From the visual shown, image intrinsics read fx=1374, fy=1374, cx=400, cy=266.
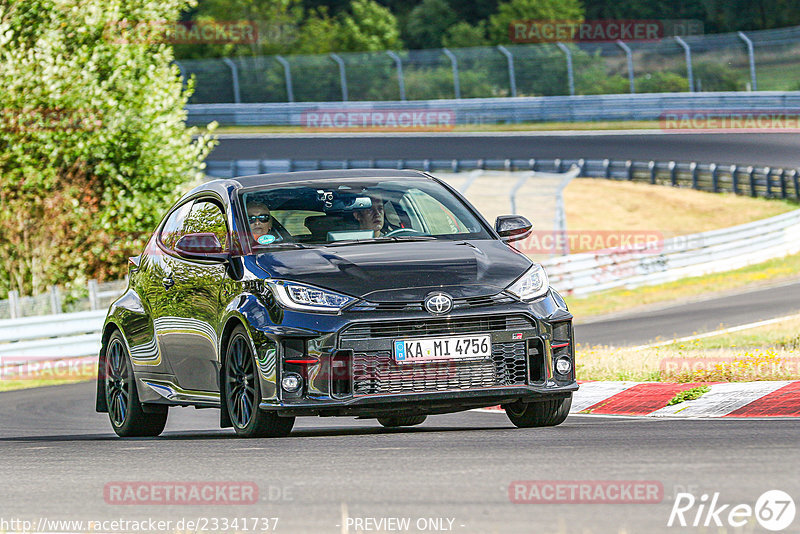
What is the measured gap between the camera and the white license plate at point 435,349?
7957 mm

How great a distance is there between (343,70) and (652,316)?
99.5ft

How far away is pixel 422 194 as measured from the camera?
945cm

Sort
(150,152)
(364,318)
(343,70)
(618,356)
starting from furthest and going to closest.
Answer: (343,70) < (150,152) < (618,356) < (364,318)

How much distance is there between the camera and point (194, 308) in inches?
358

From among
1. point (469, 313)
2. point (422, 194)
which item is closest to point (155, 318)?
point (422, 194)

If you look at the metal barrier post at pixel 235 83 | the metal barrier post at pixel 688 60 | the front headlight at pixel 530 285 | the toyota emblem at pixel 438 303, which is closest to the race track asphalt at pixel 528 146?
the metal barrier post at pixel 688 60

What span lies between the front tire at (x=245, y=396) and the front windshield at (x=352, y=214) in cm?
75

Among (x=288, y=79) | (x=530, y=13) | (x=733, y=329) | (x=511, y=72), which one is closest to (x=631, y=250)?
(x=733, y=329)

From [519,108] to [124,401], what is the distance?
128 ft

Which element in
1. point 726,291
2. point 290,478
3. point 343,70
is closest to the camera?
point 290,478

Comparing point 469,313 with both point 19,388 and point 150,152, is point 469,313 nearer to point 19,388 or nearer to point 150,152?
point 19,388

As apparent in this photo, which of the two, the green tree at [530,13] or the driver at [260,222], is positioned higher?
the driver at [260,222]

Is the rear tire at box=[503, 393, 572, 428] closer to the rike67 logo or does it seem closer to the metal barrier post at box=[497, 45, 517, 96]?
the rike67 logo

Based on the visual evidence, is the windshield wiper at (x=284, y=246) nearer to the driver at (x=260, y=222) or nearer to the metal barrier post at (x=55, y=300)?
the driver at (x=260, y=222)
